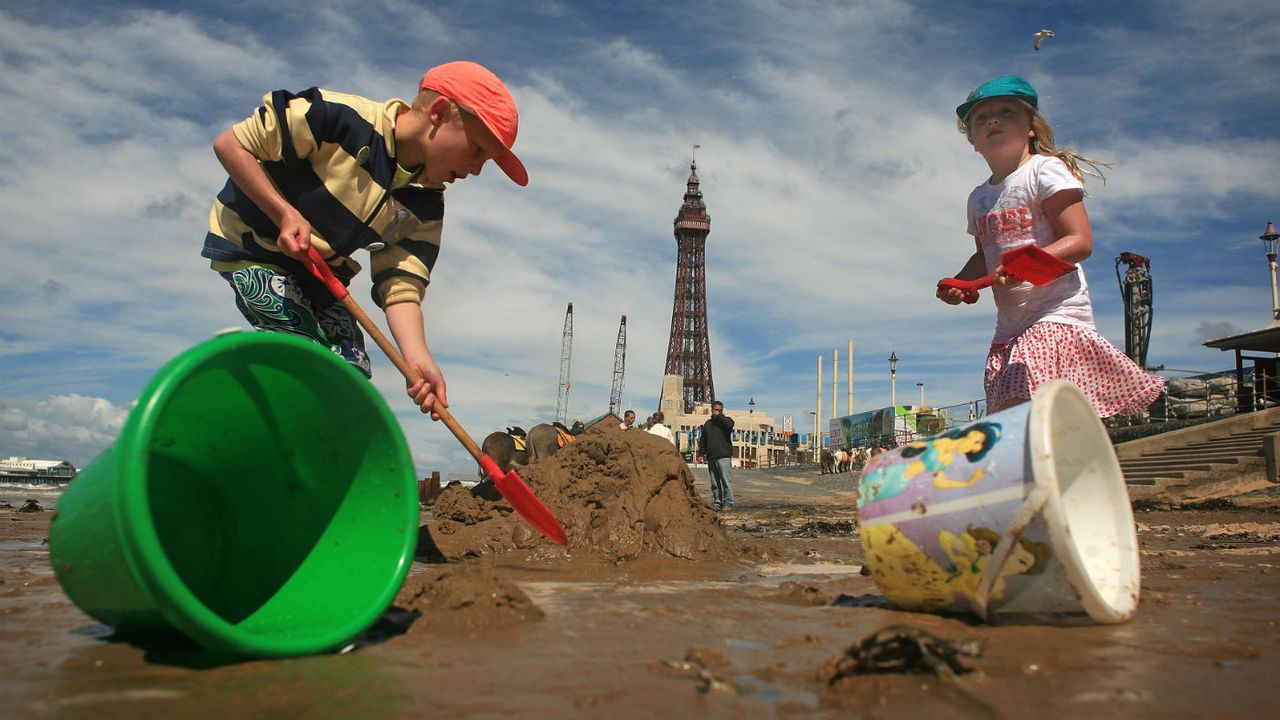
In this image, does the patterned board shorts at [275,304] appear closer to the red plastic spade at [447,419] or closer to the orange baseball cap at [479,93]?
the red plastic spade at [447,419]

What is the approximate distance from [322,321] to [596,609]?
1440mm

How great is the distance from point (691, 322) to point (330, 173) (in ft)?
249

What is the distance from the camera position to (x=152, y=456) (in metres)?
2.32

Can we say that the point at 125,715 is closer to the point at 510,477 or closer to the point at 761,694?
the point at 761,694

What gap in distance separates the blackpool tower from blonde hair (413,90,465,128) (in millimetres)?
71975

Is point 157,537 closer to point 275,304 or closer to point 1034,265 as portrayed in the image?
point 275,304

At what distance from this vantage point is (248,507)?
2.44 metres

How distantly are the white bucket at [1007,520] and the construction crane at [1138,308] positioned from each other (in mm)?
18864

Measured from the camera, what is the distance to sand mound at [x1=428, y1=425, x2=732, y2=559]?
4.16 metres

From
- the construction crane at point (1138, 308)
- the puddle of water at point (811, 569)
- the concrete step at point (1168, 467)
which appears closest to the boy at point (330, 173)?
the puddle of water at point (811, 569)

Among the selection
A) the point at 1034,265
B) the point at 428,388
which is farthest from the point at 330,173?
the point at 1034,265

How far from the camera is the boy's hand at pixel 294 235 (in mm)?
2598

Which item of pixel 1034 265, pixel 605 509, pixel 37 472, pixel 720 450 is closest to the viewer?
pixel 1034 265

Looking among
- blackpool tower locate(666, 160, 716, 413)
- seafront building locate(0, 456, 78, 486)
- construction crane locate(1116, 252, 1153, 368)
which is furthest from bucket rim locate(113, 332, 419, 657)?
blackpool tower locate(666, 160, 716, 413)
